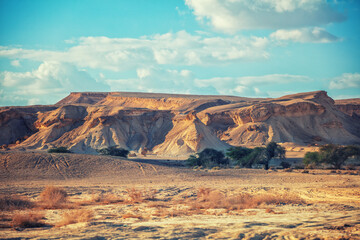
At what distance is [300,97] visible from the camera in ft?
339

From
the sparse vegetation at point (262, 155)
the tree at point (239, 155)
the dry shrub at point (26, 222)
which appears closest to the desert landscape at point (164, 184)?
the dry shrub at point (26, 222)

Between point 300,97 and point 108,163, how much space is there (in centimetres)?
7908

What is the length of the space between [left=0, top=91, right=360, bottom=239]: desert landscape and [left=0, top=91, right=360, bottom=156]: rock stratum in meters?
0.29

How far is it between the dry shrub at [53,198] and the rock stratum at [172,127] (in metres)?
50.0

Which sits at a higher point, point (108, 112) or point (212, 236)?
point (108, 112)

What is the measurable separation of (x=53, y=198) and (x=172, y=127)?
6322 cm

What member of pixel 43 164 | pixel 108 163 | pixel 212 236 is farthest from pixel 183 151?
pixel 212 236

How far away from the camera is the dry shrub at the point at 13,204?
16.1 m

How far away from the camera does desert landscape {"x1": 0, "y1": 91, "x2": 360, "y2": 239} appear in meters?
11.9

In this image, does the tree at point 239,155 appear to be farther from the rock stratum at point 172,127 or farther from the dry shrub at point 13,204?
the dry shrub at point 13,204

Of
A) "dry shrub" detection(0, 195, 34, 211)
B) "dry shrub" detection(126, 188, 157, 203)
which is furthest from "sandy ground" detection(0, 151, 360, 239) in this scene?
"dry shrub" detection(0, 195, 34, 211)

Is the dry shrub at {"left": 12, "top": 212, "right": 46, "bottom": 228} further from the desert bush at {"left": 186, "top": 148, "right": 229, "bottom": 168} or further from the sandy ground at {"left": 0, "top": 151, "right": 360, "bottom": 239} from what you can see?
the desert bush at {"left": 186, "top": 148, "right": 229, "bottom": 168}

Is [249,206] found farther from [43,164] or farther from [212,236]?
[43,164]

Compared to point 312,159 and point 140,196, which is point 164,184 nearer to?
point 140,196
